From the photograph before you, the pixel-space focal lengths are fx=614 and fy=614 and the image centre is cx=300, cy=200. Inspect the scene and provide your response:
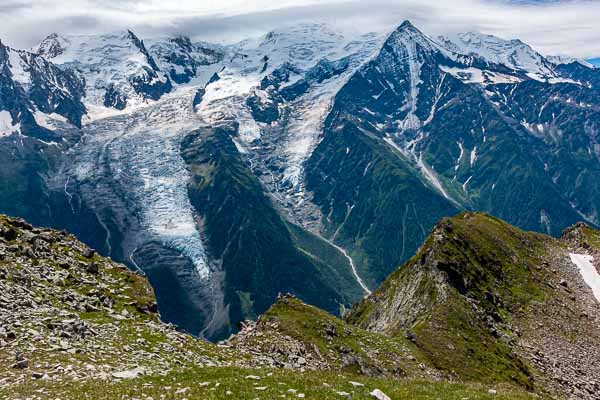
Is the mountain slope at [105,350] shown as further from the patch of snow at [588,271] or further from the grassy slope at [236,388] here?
the patch of snow at [588,271]

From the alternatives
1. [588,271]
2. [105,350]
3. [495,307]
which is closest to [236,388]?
[105,350]

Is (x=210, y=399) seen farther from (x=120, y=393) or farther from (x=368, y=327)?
(x=368, y=327)

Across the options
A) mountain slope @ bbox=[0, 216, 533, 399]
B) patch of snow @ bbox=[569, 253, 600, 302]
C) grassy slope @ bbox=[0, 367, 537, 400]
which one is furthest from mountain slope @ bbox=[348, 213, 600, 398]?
grassy slope @ bbox=[0, 367, 537, 400]

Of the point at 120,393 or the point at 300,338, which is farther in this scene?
the point at 300,338

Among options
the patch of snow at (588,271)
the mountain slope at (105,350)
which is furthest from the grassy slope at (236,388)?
the patch of snow at (588,271)

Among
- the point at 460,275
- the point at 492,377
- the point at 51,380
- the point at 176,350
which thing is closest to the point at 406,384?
the point at 176,350

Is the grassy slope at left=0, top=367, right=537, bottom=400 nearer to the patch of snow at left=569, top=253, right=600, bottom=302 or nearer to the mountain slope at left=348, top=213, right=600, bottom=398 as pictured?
the mountain slope at left=348, top=213, right=600, bottom=398

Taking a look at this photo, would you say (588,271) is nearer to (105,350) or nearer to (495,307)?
(495,307)
